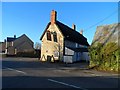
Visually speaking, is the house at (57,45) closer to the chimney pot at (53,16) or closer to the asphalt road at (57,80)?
the chimney pot at (53,16)

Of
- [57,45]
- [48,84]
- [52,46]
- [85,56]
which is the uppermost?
[57,45]

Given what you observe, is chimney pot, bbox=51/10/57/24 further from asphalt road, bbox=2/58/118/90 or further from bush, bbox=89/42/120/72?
asphalt road, bbox=2/58/118/90

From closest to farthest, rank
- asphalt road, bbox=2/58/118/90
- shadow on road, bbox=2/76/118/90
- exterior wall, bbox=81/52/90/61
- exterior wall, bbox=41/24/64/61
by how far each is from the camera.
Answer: shadow on road, bbox=2/76/118/90, asphalt road, bbox=2/58/118/90, exterior wall, bbox=41/24/64/61, exterior wall, bbox=81/52/90/61

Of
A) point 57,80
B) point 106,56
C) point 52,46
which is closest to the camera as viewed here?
point 57,80

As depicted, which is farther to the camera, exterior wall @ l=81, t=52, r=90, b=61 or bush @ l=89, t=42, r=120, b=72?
exterior wall @ l=81, t=52, r=90, b=61

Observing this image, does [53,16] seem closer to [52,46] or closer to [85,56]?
[52,46]

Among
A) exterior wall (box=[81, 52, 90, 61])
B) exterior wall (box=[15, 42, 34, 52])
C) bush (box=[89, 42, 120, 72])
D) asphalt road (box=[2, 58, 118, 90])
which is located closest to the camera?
asphalt road (box=[2, 58, 118, 90])

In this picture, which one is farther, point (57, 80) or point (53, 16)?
point (53, 16)

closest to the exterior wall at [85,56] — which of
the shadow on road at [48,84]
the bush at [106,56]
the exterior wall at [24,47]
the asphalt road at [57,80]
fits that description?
the bush at [106,56]

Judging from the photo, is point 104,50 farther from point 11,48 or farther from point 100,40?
point 11,48

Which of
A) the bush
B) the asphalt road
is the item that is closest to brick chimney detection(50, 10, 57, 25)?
the bush

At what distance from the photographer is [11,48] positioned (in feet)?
314

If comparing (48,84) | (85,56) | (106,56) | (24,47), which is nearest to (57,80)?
(48,84)

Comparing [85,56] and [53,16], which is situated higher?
[53,16]
